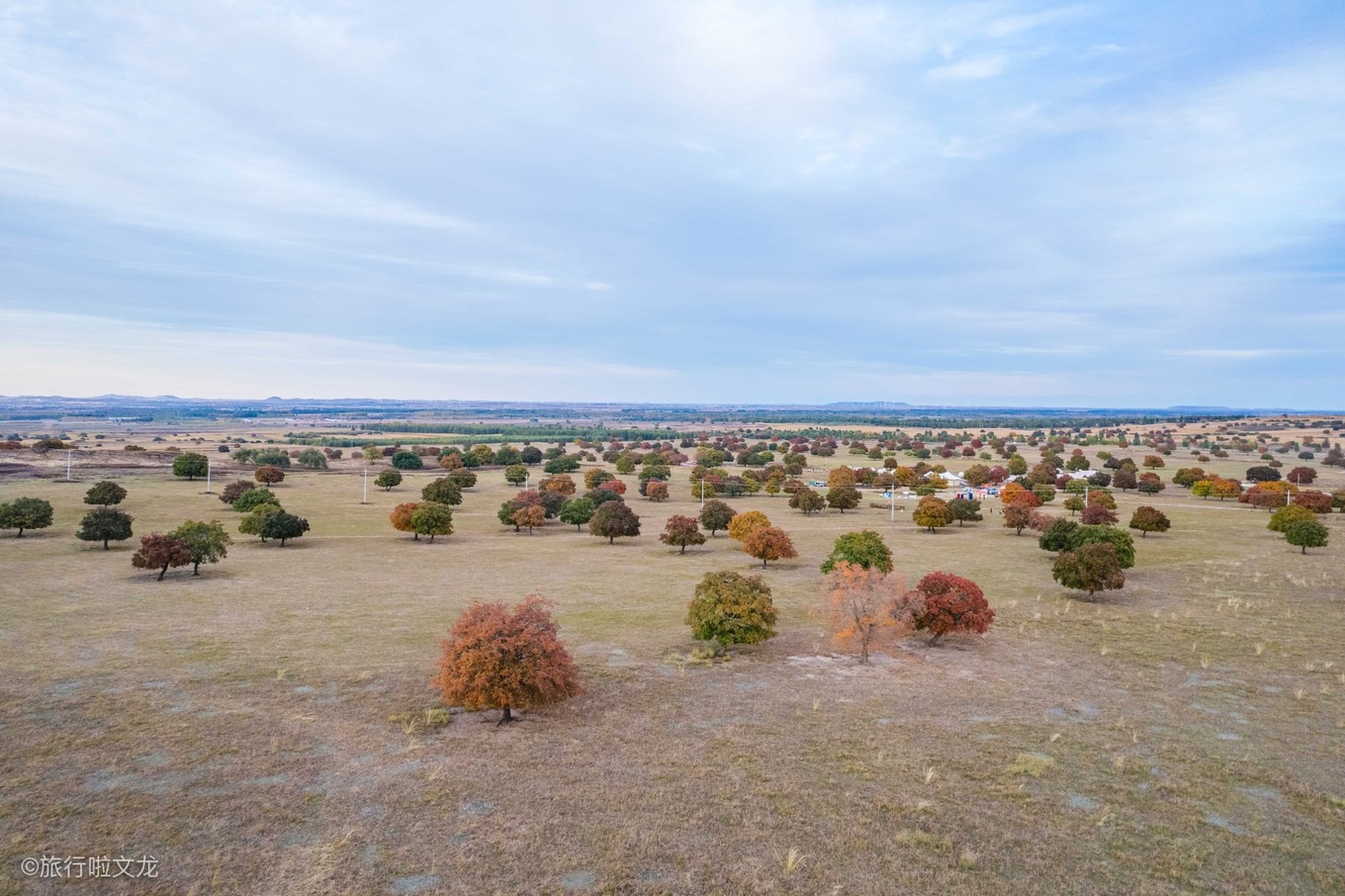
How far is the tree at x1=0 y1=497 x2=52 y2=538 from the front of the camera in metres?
61.3

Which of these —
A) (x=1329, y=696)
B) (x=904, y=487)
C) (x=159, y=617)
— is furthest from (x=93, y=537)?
(x=904, y=487)

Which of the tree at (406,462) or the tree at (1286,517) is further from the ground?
the tree at (1286,517)

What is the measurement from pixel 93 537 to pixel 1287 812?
71.5 m

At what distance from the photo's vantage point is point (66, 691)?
28.2 metres

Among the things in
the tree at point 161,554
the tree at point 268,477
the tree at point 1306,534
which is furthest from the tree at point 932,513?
the tree at point 268,477

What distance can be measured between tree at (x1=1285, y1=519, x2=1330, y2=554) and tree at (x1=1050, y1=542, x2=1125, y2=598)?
2562 cm

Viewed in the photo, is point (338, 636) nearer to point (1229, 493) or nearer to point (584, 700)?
point (584, 700)

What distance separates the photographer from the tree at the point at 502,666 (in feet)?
86.4

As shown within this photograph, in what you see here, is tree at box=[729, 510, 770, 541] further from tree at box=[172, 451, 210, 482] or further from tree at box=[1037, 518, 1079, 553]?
tree at box=[172, 451, 210, 482]

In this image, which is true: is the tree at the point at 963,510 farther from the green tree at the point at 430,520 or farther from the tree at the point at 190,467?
the tree at the point at 190,467

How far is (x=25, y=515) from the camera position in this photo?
202ft

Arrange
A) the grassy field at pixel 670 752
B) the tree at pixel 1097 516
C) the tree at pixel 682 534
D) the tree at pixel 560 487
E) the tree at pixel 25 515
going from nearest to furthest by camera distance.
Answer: the grassy field at pixel 670 752
the tree at pixel 25 515
the tree at pixel 682 534
the tree at pixel 1097 516
the tree at pixel 560 487

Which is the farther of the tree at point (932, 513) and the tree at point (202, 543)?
the tree at point (932, 513)

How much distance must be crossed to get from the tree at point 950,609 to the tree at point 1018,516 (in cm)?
3897
